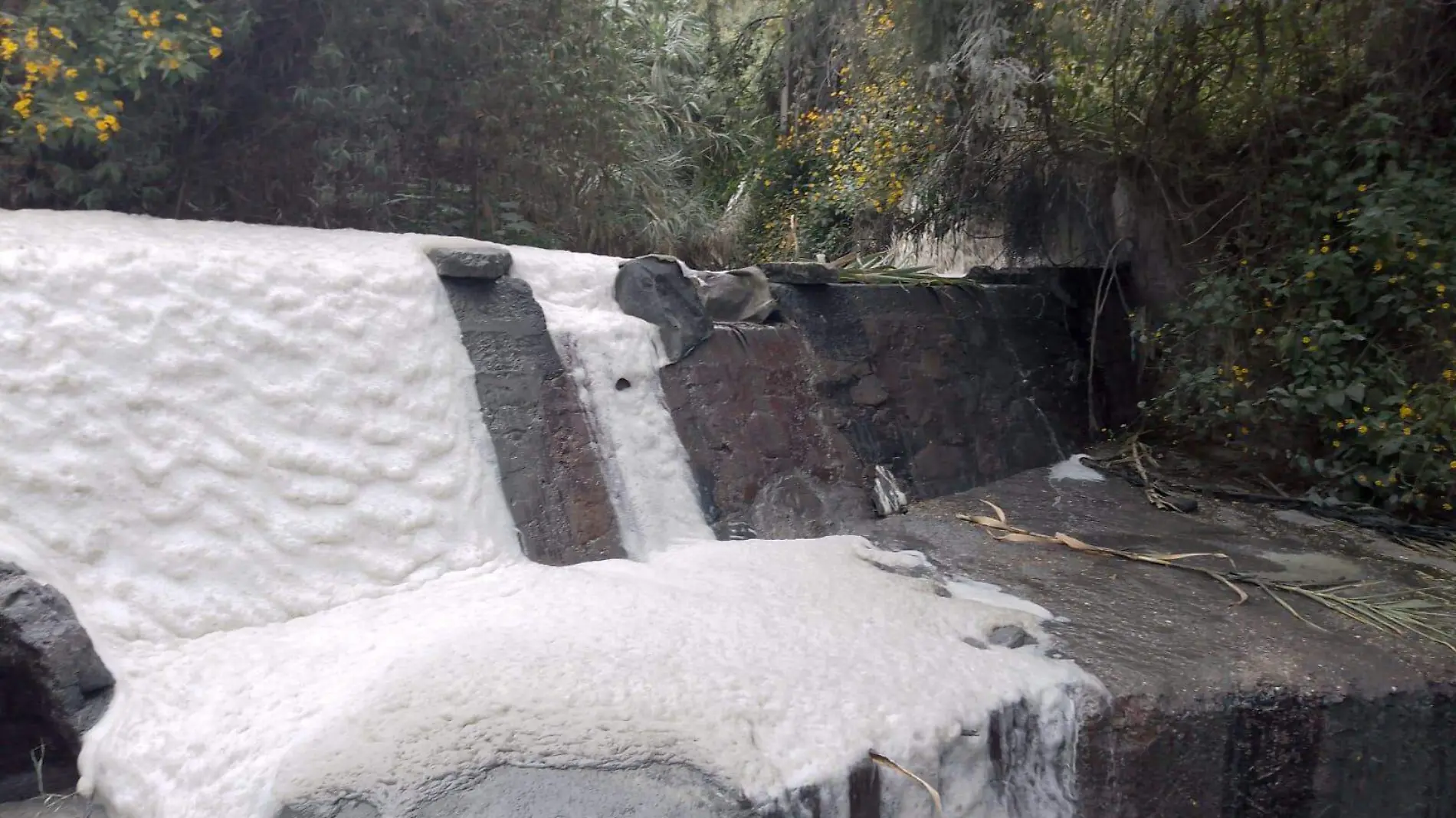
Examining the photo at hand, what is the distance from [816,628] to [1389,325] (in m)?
3.53

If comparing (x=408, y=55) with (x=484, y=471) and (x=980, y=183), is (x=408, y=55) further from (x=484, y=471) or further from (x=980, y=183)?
(x=980, y=183)

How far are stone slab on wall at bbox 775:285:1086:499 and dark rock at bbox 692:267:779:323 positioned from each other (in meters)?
0.12

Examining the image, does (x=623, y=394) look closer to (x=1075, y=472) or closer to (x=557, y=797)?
(x=557, y=797)

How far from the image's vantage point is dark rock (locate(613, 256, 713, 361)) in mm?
4477

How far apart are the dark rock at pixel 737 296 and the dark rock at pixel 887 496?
38.8 inches

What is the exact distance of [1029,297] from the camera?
20.6 feet

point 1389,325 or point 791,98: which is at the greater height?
point 791,98

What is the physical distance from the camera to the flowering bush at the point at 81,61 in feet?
11.8

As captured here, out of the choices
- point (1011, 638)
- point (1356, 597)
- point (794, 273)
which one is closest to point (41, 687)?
point (1011, 638)

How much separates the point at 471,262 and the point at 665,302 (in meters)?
0.96

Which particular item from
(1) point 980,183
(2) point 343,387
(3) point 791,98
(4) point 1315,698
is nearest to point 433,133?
(2) point 343,387

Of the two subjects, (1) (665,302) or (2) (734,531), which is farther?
(1) (665,302)

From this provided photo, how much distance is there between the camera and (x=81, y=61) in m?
3.75

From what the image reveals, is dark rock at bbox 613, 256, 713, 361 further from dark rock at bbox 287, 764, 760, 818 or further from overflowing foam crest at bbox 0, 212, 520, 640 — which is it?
dark rock at bbox 287, 764, 760, 818
